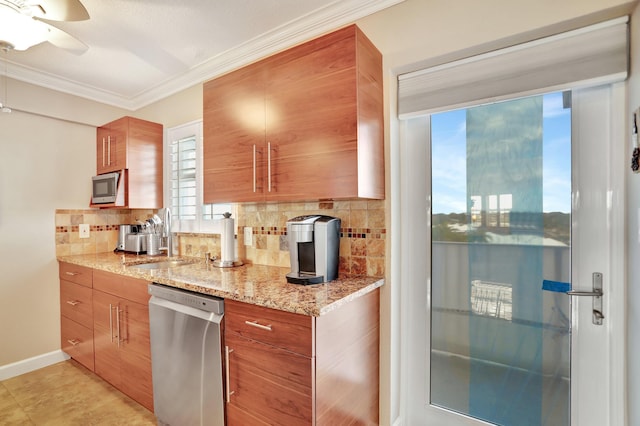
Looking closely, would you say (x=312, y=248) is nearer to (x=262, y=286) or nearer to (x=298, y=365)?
(x=262, y=286)

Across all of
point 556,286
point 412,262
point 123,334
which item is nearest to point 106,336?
point 123,334

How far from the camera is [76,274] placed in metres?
2.64

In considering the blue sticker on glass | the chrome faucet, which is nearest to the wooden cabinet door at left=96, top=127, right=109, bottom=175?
the chrome faucet

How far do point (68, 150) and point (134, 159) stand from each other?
736 millimetres

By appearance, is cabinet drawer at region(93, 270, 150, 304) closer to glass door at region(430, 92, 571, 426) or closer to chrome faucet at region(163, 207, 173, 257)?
chrome faucet at region(163, 207, 173, 257)

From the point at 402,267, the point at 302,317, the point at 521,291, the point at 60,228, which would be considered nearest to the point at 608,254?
the point at 521,291

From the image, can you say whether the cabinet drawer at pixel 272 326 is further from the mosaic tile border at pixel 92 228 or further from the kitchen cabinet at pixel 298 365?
the mosaic tile border at pixel 92 228

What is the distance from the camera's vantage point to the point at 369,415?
1.64m

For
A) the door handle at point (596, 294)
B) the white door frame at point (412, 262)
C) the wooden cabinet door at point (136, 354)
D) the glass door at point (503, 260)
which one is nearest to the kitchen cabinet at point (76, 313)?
the wooden cabinet door at point (136, 354)

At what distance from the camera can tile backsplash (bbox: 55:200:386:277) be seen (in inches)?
70.5

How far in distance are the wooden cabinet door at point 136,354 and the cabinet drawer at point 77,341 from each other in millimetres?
580

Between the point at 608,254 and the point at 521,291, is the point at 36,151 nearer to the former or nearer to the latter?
the point at 521,291

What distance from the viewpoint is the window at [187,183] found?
2695 millimetres

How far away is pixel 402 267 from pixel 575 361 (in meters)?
0.86
